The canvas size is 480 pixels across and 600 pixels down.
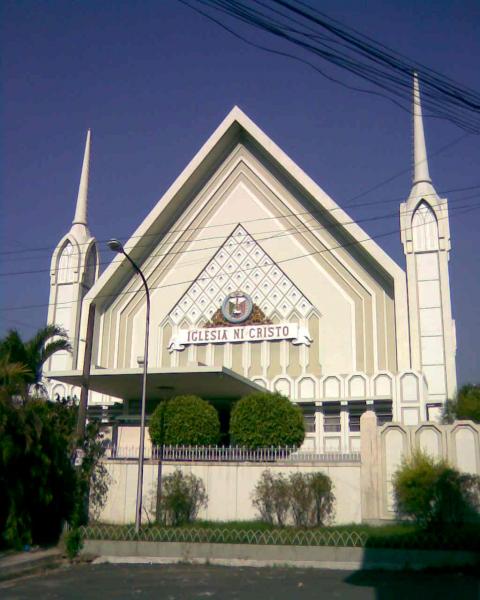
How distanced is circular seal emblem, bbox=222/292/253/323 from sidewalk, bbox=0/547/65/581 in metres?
12.4

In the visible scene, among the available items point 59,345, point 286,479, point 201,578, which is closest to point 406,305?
point 286,479

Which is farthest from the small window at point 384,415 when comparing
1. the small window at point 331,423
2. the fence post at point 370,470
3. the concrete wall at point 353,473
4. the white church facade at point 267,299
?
the fence post at point 370,470

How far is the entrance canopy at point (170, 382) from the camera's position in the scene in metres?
20.0

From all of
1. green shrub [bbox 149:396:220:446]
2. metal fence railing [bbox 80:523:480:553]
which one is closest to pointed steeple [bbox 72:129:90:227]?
green shrub [bbox 149:396:220:446]

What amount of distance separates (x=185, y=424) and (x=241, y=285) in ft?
28.3

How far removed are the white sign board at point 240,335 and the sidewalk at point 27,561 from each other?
38.7 ft

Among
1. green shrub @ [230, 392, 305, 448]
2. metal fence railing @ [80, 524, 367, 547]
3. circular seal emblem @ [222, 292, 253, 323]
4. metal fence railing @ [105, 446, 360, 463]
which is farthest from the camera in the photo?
circular seal emblem @ [222, 292, 253, 323]

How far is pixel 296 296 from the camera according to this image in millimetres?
25672

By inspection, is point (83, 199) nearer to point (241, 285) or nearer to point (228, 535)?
point (241, 285)

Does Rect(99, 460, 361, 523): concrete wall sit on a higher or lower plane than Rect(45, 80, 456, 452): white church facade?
lower

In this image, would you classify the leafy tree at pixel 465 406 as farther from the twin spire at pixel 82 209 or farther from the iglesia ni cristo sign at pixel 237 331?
the twin spire at pixel 82 209

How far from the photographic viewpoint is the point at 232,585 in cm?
1187

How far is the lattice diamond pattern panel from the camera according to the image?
2577 cm

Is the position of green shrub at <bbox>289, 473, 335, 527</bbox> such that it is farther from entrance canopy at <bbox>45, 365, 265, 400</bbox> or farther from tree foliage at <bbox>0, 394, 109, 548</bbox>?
tree foliage at <bbox>0, 394, 109, 548</bbox>
